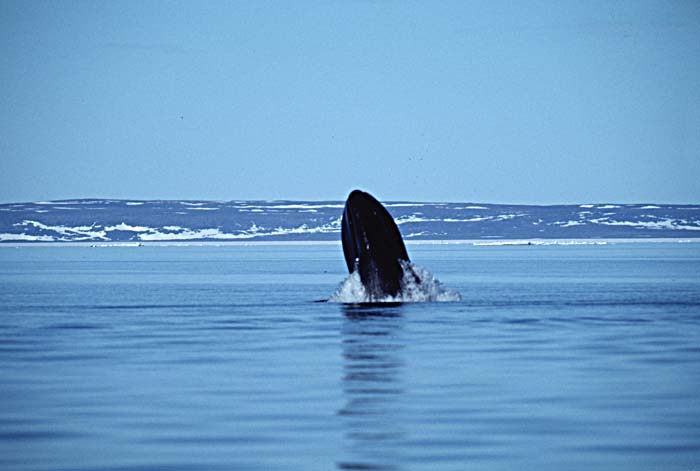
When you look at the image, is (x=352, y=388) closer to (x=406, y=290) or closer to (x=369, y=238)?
Result: (x=369, y=238)

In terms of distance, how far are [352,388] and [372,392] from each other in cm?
32

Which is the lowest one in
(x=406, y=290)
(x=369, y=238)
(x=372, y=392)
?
(x=372, y=392)

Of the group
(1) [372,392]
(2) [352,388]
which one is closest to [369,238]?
(2) [352,388]

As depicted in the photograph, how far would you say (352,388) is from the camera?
46.1ft

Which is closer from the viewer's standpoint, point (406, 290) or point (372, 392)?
point (372, 392)

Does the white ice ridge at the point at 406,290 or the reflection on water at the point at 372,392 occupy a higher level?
the white ice ridge at the point at 406,290

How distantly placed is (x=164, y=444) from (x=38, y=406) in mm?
2410

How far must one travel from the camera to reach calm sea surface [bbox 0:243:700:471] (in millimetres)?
10570

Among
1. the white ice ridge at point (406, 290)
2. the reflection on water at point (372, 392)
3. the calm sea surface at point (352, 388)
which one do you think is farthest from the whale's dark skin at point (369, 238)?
the reflection on water at point (372, 392)

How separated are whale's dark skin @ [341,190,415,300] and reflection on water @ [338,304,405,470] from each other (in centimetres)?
126

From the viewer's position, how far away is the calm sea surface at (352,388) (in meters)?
10.6

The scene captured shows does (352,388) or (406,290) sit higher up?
(406,290)

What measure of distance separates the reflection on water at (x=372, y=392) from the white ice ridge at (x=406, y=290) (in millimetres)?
1812

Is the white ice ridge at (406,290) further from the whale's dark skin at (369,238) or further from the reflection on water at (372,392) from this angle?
the reflection on water at (372,392)
